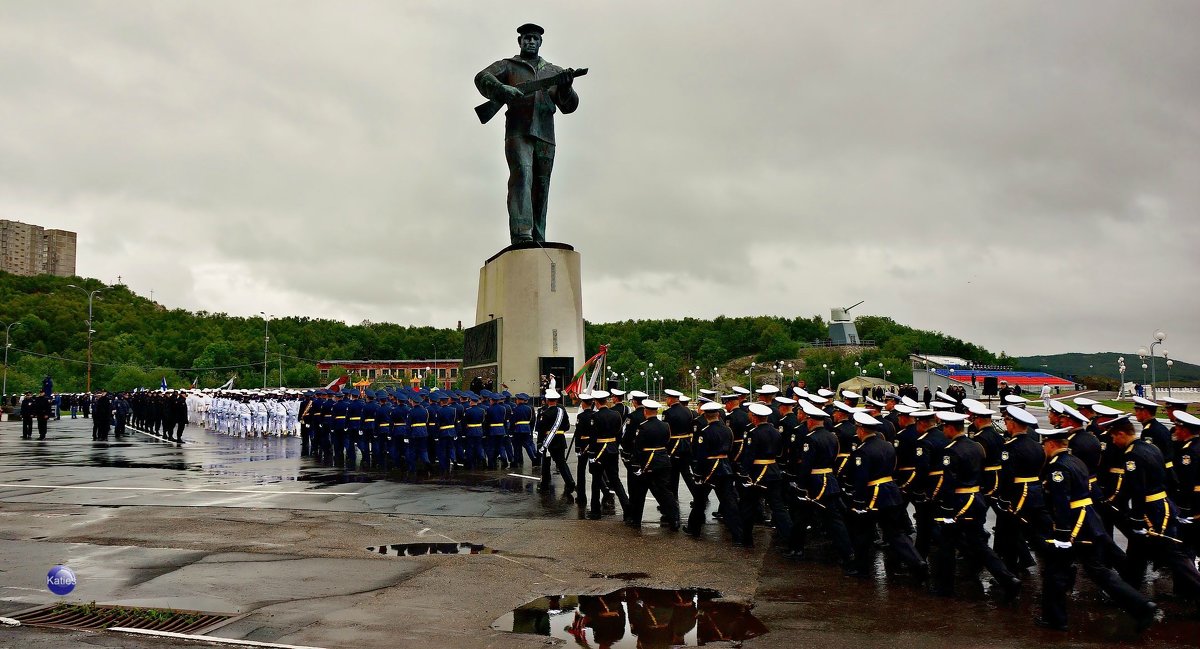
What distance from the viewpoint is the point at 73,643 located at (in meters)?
6.36

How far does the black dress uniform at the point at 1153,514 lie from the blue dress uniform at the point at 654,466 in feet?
17.4

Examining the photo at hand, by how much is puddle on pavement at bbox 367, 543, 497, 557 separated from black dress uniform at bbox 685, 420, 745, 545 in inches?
108

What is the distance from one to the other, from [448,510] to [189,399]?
35357 millimetres

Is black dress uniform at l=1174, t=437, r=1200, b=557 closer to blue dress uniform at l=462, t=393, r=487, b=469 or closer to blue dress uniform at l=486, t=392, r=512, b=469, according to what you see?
blue dress uniform at l=486, t=392, r=512, b=469

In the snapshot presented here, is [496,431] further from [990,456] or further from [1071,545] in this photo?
[1071,545]

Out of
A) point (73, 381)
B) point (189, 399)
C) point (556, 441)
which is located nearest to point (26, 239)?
point (73, 381)

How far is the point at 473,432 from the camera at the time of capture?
1803 cm

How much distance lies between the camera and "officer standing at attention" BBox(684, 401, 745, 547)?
1030 cm

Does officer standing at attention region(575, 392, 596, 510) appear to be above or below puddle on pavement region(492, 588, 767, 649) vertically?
above

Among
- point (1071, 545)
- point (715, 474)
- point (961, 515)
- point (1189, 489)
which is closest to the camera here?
point (1071, 545)

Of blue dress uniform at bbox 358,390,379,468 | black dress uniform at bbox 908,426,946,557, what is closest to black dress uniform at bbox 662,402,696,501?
A: black dress uniform at bbox 908,426,946,557

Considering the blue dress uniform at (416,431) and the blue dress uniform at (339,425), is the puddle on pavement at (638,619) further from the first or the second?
the blue dress uniform at (339,425)

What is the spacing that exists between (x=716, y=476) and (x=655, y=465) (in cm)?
90

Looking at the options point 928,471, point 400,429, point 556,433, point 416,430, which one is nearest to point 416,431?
point 416,430
